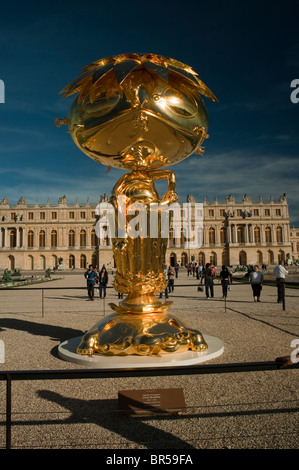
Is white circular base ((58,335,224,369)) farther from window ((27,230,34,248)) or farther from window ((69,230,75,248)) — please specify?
window ((27,230,34,248))

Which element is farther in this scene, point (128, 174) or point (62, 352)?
point (128, 174)

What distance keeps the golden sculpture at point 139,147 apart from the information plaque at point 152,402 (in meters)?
1.31

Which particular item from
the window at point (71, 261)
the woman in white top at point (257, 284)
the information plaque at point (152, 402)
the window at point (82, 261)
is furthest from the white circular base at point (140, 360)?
the window at point (71, 261)

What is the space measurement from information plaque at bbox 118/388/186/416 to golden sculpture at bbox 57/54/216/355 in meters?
1.31

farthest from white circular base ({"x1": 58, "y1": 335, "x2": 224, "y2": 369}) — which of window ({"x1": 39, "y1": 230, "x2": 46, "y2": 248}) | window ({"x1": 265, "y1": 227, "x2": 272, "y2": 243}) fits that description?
window ({"x1": 265, "y1": 227, "x2": 272, "y2": 243})

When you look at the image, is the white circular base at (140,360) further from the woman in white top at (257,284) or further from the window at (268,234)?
the window at (268,234)

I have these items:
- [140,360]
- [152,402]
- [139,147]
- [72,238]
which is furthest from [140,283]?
[72,238]

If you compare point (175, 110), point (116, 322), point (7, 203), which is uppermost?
point (7, 203)

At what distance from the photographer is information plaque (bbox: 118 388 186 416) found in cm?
277

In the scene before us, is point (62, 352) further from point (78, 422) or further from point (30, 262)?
point (30, 262)
